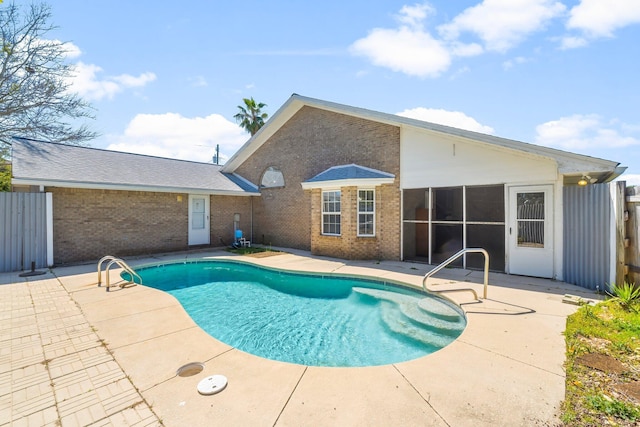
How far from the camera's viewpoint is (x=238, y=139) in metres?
26.7

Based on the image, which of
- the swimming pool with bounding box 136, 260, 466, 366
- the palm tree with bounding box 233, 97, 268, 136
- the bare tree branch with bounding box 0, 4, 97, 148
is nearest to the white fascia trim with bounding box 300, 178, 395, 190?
the swimming pool with bounding box 136, 260, 466, 366

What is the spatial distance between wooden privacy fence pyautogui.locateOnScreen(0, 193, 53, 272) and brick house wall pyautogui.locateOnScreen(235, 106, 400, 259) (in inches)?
327

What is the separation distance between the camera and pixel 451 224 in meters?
13.0

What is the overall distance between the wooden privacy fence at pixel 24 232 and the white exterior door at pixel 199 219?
482 cm

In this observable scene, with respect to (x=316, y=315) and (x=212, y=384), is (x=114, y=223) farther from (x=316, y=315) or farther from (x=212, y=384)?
(x=212, y=384)

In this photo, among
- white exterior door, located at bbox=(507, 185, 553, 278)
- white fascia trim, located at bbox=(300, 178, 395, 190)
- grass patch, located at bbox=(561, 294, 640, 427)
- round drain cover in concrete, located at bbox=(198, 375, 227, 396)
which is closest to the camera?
grass patch, located at bbox=(561, 294, 640, 427)

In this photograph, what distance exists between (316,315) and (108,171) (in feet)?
34.5

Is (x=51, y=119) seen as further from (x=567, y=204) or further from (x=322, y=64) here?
(x=567, y=204)

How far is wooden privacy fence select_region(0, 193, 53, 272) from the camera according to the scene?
8.47m

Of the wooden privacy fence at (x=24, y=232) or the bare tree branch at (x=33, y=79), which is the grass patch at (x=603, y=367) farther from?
the bare tree branch at (x=33, y=79)

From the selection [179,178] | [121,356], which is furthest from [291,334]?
[179,178]

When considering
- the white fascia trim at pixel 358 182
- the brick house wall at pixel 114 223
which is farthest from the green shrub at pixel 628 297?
the brick house wall at pixel 114 223

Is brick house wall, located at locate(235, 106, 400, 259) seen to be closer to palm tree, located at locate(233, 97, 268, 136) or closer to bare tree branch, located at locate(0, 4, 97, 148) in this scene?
palm tree, located at locate(233, 97, 268, 136)

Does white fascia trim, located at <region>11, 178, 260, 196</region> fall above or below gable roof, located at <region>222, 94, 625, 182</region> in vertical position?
below
